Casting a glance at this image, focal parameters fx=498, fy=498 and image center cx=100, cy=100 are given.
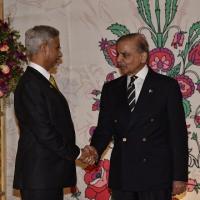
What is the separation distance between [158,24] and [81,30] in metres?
0.67

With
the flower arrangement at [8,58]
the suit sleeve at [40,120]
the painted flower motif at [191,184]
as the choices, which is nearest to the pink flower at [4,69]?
the flower arrangement at [8,58]

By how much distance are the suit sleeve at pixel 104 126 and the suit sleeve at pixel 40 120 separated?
554 mm

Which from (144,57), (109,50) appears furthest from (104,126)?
(109,50)

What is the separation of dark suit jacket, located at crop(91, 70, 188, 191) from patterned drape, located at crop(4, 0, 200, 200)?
916 mm

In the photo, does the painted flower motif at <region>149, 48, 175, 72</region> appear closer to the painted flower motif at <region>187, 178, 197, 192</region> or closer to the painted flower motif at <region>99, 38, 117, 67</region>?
the painted flower motif at <region>99, 38, 117, 67</region>

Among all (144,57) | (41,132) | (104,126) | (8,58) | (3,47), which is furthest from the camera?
(8,58)

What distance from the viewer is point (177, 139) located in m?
3.07

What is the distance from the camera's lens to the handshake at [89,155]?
3.14 meters

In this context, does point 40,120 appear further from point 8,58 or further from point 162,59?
point 162,59

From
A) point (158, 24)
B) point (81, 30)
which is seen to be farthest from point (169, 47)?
point (81, 30)

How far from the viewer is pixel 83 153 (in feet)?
10.3

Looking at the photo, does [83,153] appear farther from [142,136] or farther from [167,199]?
[167,199]


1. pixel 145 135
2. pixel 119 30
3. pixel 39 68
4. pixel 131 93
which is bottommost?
pixel 145 135

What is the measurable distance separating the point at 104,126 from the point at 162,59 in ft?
3.28
